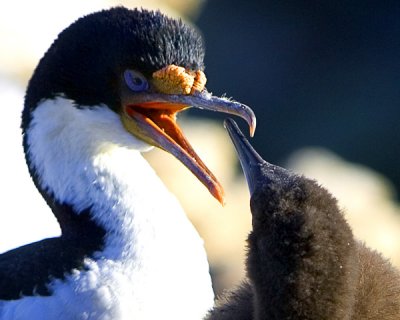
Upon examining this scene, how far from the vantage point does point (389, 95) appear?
9.54 metres

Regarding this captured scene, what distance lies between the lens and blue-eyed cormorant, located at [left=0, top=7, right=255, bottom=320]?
162 inches

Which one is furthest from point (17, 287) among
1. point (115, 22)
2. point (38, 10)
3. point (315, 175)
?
point (38, 10)

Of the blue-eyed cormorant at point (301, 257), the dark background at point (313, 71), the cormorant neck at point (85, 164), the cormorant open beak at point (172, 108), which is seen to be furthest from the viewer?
the dark background at point (313, 71)

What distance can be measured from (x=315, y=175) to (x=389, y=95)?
1397 millimetres

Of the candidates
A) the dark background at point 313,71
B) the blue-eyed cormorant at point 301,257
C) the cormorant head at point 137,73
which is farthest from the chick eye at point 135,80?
the dark background at point 313,71

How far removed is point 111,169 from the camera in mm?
4305

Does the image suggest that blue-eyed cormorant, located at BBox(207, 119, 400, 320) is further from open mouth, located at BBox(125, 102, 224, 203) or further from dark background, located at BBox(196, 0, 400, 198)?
dark background, located at BBox(196, 0, 400, 198)

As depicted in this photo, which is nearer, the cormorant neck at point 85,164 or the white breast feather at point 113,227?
the white breast feather at point 113,227

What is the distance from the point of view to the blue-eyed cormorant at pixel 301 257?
348 cm

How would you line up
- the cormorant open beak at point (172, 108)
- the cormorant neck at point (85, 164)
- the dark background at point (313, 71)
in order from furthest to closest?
1. the dark background at point (313, 71)
2. the cormorant neck at point (85, 164)
3. the cormorant open beak at point (172, 108)

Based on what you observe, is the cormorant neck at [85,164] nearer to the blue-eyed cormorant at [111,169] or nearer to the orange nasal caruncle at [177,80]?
the blue-eyed cormorant at [111,169]

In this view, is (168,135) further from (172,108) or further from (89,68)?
(89,68)

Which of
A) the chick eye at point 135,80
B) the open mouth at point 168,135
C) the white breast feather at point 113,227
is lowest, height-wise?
the white breast feather at point 113,227

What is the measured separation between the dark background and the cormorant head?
4.92 m
